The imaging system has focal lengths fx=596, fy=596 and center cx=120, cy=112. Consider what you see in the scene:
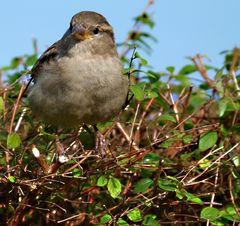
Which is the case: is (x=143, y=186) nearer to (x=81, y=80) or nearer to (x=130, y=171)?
(x=130, y=171)

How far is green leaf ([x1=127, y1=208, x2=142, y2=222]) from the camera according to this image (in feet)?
8.85

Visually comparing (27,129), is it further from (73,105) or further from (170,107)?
(170,107)

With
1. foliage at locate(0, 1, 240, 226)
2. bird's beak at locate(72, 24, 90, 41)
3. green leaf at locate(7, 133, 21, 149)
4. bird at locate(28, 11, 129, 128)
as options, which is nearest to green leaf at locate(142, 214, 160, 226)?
foliage at locate(0, 1, 240, 226)

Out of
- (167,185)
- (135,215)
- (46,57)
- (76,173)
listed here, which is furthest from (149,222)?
(46,57)

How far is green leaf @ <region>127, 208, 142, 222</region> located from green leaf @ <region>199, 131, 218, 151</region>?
0.55 meters

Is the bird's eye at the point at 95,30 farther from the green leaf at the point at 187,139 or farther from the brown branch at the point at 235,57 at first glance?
the brown branch at the point at 235,57

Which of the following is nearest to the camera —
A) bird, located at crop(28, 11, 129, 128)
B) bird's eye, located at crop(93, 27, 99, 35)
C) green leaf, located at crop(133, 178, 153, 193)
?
green leaf, located at crop(133, 178, 153, 193)

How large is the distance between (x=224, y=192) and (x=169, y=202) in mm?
470

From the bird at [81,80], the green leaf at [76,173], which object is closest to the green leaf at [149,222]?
the green leaf at [76,173]

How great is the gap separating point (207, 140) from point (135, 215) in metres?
0.64

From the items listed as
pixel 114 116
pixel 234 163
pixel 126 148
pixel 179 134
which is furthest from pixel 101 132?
pixel 234 163

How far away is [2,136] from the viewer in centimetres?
312

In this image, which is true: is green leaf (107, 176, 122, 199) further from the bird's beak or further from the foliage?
the bird's beak

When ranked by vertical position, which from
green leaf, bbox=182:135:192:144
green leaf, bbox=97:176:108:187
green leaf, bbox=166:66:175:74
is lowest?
green leaf, bbox=97:176:108:187
